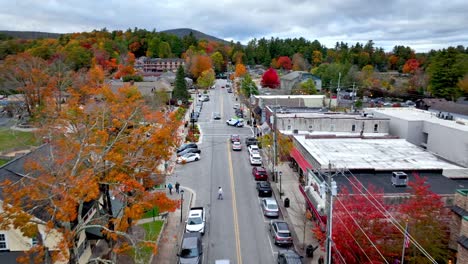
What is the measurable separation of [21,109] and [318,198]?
60.3m

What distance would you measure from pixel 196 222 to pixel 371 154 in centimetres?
1546

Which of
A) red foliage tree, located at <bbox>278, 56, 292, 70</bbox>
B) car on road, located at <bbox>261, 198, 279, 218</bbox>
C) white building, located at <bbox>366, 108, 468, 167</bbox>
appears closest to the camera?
car on road, located at <bbox>261, 198, 279, 218</bbox>

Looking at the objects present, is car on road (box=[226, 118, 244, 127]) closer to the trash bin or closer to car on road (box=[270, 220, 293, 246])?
car on road (box=[270, 220, 293, 246])

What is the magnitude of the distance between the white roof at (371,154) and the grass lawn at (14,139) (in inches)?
1313

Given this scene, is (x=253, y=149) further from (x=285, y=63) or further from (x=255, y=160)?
(x=285, y=63)

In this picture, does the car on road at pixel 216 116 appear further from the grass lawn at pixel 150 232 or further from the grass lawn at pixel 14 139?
the grass lawn at pixel 150 232

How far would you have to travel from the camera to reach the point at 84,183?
46.3 ft

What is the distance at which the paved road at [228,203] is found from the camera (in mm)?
22203

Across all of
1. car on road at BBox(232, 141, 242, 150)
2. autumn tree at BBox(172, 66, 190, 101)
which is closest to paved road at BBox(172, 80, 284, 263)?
car on road at BBox(232, 141, 242, 150)

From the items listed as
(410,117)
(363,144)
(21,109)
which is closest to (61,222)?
(363,144)

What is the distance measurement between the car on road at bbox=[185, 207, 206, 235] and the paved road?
27.4 inches

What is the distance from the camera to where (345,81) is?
10025cm

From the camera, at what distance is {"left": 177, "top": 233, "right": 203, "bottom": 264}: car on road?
19.8 meters

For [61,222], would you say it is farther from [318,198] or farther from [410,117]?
[410,117]
